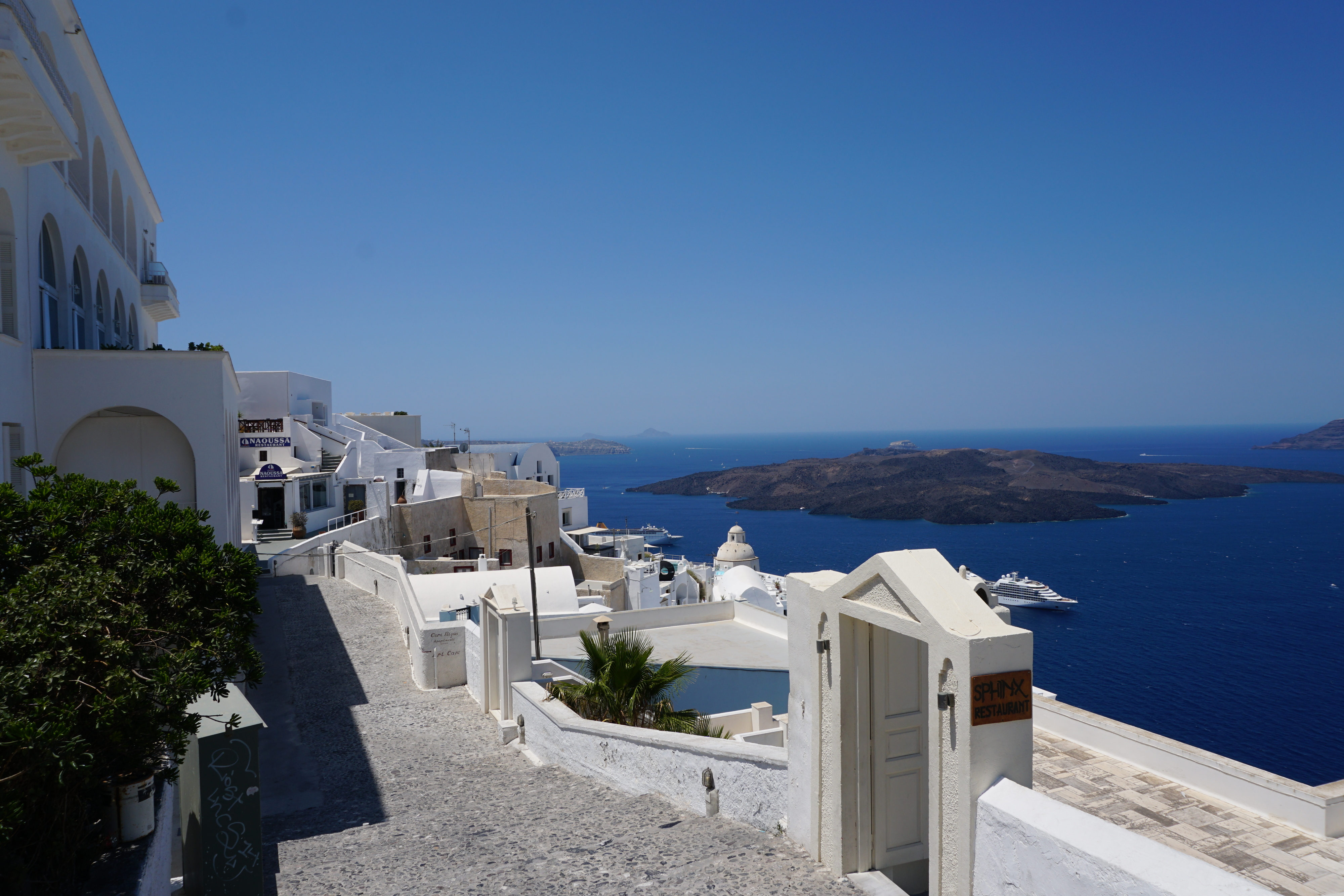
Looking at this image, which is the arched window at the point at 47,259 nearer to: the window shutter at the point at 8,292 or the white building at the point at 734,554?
the window shutter at the point at 8,292

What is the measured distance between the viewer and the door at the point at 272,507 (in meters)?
34.9

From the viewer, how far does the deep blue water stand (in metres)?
42.8

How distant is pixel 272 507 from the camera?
35281 millimetres

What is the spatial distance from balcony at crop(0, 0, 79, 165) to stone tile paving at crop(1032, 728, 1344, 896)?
42.8 feet

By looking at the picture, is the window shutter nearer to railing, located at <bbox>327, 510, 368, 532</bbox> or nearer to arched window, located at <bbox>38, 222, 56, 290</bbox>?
arched window, located at <bbox>38, 222, 56, 290</bbox>

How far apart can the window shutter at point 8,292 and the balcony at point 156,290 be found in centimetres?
1200

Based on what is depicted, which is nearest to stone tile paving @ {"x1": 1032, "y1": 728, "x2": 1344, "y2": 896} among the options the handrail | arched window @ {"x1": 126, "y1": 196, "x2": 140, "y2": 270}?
the handrail

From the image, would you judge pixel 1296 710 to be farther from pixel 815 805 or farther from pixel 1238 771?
pixel 815 805

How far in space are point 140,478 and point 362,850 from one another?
34.7ft

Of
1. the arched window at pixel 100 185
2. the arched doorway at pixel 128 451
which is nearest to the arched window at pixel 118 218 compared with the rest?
the arched window at pixel 100 185

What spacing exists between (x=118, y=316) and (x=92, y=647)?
741 inches

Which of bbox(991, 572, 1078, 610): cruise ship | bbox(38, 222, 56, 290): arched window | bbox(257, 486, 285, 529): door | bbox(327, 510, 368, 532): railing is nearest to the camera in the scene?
bbox(38, 222, 56, 290): arched window

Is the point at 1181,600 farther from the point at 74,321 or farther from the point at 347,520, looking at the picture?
the point at 74,321

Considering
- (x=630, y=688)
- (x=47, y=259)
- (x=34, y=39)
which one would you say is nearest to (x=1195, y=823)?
(x=630, y=688)
